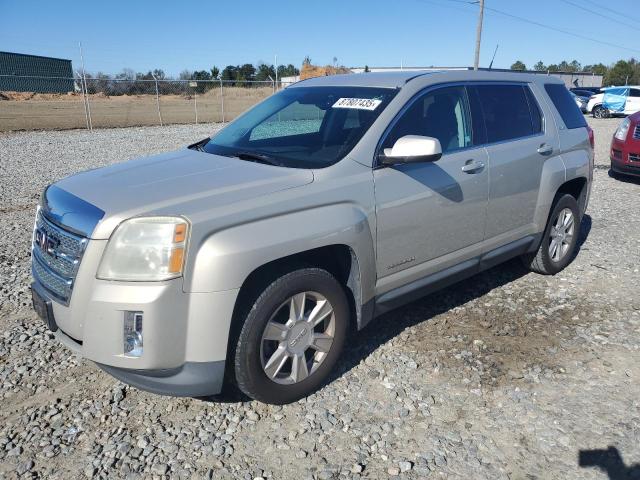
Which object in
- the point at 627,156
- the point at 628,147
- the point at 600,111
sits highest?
the point at 628,147

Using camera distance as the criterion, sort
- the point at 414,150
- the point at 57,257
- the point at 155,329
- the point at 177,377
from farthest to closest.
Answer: the point at 414,150, the point at 57,257, the point at 177,377, the point at 155,329

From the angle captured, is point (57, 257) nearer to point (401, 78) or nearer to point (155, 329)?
point (155, 329)

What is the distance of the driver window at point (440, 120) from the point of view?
352 cm

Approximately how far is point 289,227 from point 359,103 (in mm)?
1242

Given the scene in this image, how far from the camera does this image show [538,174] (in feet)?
14.8

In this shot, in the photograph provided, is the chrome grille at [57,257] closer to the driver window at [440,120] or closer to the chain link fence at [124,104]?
the driver window at [440,120]

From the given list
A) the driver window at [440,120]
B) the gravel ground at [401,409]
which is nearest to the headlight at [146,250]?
the gravel ground at [401,409]

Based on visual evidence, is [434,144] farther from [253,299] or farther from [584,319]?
[584,319]

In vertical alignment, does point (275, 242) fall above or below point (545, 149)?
below

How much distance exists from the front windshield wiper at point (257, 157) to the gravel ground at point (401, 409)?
1.42 m

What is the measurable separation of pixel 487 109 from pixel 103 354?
3246 millimetres

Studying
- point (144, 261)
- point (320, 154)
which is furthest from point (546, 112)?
point (144, 261)

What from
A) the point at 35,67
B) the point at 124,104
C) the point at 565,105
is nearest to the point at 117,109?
the point at 124,104

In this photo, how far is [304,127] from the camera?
13.4ft
